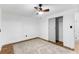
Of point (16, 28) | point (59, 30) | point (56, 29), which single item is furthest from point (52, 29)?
point (16, 28)

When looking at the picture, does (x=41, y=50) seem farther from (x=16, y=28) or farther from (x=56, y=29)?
(x=16, y=28)

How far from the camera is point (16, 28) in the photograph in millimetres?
4969

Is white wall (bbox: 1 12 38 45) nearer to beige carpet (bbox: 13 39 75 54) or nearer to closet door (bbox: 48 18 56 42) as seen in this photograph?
beige carpet (bbox: 13 39 75 54)

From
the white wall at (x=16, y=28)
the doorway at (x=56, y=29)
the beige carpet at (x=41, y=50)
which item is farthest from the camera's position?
the doorway at (x=56, y=29)

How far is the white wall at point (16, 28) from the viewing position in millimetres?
4322

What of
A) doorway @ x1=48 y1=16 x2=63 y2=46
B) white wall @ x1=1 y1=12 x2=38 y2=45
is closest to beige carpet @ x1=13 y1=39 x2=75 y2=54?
white wall @ x1=1 y1=12 x2=38 y2=45

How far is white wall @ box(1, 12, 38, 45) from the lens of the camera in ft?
14.2

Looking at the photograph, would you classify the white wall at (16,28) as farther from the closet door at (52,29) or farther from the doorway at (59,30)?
the doorway at (59,30)

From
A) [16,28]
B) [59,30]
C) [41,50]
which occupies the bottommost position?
[41,50]

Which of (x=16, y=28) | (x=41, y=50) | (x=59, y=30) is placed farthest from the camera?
(x=59, y=30)

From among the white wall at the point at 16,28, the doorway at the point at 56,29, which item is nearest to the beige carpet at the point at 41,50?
the white wall at the point at 16,28
